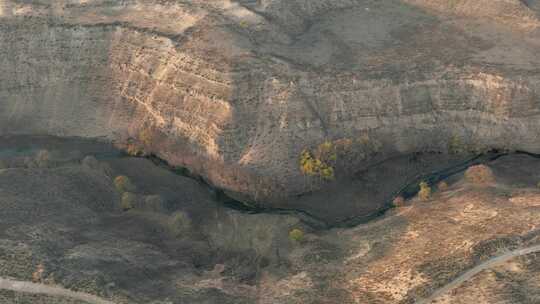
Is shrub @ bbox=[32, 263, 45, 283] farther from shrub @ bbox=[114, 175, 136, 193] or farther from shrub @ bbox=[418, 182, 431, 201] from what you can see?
shrub @ bbox=[418, 182, 431, 201]

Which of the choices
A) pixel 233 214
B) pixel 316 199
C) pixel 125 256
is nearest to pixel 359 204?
pixel 316 199

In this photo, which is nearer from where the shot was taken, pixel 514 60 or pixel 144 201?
pixel 144 201

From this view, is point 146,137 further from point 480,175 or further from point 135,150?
point 480,175

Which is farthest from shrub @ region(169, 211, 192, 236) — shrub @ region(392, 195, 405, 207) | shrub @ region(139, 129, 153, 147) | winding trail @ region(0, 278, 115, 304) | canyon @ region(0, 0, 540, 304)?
shrub @ region(392, 195, 405, 207)

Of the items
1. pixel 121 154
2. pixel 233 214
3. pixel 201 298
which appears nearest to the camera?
pixel 201 298

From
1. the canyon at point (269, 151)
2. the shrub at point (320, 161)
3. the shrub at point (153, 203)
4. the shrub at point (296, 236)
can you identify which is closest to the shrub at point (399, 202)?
the canyon at point (269, 151)

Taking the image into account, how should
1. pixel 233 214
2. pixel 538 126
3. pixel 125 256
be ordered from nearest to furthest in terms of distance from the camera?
pixel 125 256
pixel 233 214
pixel 538 126

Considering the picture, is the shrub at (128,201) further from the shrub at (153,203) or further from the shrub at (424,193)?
the shrub at (424,193)

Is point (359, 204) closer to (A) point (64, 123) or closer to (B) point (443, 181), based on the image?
(B) point (443, 181)
